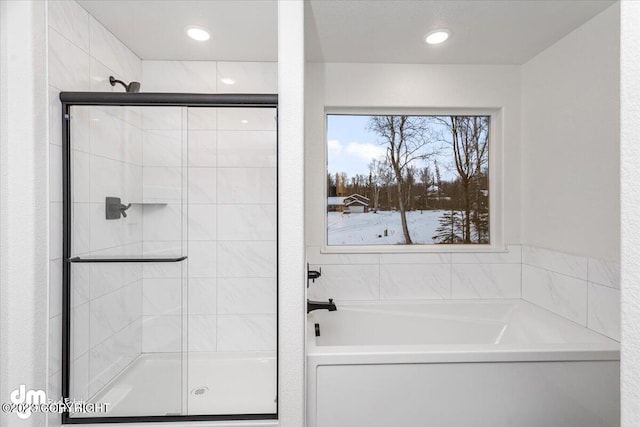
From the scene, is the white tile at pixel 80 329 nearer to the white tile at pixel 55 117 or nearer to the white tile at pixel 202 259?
the white tile at pixel 202 259

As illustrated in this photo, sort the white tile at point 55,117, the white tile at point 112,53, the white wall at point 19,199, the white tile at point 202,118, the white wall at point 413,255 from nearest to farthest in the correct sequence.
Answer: the white wall at point 19,199 < the white tile at point 55,117 < the white tile at point 202,118 < the white tile at point 112,53 < the white wall at point 413,255

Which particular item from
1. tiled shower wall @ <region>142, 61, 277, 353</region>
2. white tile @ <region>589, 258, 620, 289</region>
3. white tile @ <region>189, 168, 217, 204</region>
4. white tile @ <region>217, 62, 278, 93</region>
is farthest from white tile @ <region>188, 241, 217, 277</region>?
white tile @ <region>589, 258, 620, 289</region>

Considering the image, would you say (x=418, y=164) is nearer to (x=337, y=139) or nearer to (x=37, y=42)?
(x=337, y=139)

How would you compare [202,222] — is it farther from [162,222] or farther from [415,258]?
[415,258]

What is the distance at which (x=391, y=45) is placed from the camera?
224 centimetres

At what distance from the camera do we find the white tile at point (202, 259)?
5.63 feet

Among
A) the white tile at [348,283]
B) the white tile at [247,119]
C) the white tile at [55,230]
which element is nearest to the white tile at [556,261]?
the white tile at [348,283]

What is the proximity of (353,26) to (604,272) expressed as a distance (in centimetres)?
201

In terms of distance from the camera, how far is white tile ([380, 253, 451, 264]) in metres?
2.54

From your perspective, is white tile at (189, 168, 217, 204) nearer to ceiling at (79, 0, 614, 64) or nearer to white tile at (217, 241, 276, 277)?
white tile at (217, 241, 276, 277)

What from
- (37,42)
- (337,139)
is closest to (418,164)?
(337,139)

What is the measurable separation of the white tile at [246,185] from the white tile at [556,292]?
1.92m

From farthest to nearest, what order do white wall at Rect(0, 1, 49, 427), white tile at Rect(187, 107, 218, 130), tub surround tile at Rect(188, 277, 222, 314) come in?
tub surround tile at Rect(188, 277, 222, 314) → white tile at Rect(187, 107, 218, 130) → white wall at Rect(0, 1, 49, 427)

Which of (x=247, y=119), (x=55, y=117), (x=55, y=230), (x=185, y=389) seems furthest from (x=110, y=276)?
(x=247, y=119)
